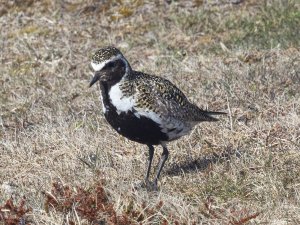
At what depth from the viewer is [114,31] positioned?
12.2 m

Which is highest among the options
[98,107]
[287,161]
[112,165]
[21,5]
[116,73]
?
[116,73]

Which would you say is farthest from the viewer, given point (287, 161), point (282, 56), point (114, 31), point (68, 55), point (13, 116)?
point (114, 31)

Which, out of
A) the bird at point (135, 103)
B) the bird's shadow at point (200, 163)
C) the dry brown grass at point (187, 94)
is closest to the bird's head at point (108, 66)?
the bird at point (135, 103)

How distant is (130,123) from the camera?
600cm

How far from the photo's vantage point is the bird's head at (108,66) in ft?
19.5

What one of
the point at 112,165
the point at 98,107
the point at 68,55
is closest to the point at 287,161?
the point at 112,165

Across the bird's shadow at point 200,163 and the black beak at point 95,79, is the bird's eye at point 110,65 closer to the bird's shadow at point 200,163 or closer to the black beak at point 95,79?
the black beak at point 95,79

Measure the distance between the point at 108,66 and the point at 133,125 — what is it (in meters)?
0.52

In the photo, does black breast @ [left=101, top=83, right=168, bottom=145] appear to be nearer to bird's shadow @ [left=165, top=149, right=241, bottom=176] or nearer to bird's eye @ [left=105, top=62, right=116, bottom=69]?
bird's eye @ [left=105, top=62, right=116, bottom=69]

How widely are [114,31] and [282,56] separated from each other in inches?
134

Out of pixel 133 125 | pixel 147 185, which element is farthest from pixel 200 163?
pixel 133 125

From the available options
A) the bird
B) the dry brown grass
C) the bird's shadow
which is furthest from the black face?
the bird's shadow

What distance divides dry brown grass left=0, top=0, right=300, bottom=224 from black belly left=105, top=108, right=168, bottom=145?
0.41m

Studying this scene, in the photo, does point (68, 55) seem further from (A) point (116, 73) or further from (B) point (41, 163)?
(A) point (116, 73)
